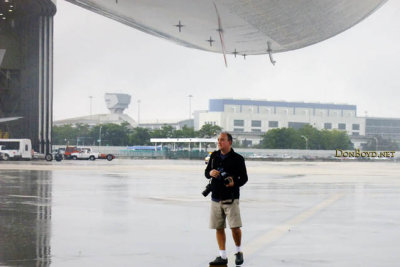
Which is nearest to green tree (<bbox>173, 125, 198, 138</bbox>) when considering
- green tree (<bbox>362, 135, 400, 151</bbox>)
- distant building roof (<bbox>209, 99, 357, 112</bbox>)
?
distant building roof (<bbox>209, 99, 357, 112</bbox>)

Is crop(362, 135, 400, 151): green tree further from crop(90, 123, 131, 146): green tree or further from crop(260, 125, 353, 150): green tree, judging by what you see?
crop(90, 123, 131, 146): green tree

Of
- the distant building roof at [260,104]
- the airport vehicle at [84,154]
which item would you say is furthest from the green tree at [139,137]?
the airport vehicle at [84,154]

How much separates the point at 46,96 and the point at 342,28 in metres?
36.6

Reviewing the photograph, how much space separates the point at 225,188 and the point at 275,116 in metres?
169

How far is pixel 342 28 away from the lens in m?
41.2

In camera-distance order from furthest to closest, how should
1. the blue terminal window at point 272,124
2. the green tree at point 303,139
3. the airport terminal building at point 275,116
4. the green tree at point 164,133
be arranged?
the blue terminal window at point 272,124, the airport terminal building at point 275,116, the green tree at point 164,133, the green tree at point 303,139

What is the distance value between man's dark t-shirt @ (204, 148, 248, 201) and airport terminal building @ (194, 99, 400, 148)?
511 feet

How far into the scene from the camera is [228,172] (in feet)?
26.5

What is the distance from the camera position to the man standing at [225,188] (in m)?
7.96

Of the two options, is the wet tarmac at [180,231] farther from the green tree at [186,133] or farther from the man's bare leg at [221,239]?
the green tree at [186,133]

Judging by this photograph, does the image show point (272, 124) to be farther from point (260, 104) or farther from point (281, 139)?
point (281, 139)

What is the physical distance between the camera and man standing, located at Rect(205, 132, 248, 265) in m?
→ 7.96

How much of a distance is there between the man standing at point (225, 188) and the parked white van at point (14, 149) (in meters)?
54.6

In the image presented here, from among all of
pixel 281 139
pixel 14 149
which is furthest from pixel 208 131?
pixel 14 149
